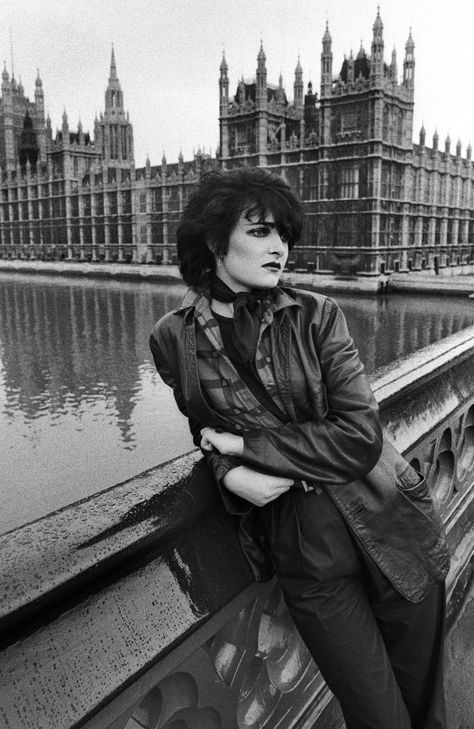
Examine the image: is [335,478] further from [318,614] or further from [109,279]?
[109,279]

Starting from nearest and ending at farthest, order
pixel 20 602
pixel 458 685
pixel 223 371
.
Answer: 1. pixel 20 602
2. pixel 223 371
3. pixel 458 685

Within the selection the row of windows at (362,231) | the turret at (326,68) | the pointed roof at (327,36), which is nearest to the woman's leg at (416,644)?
the row of windows at (362,231)

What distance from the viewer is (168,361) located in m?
1.49

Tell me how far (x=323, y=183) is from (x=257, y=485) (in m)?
33.1

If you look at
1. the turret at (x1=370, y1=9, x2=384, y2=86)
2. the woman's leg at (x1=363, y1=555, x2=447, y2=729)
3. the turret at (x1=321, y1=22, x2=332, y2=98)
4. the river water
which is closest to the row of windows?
the river water

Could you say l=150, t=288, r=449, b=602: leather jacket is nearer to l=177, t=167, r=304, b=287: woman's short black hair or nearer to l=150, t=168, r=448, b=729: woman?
l=150, t=168, r=448, b=729: woman

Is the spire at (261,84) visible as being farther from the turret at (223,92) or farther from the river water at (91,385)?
the river water at (91,385)

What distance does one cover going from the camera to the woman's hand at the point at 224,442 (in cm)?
133

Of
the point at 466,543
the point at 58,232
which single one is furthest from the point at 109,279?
the point at 466,543

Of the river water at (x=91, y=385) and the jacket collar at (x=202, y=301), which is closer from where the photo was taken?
the jacket collar at (x=202, y=301)

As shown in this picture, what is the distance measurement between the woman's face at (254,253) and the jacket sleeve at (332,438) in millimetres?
181

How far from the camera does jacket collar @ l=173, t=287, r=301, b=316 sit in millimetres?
1364

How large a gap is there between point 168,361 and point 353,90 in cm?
3318

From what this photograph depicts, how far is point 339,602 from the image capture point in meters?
1.32
